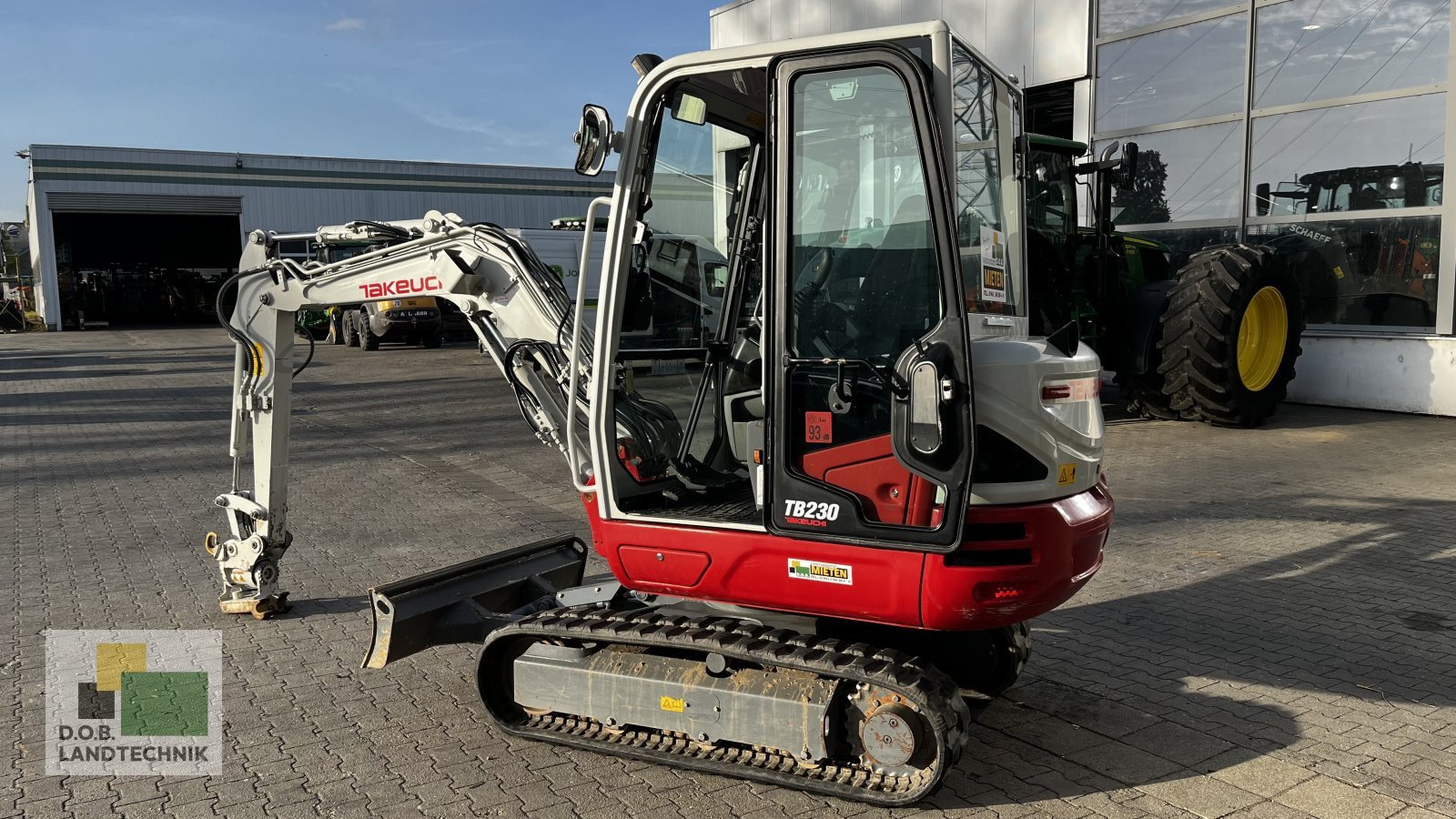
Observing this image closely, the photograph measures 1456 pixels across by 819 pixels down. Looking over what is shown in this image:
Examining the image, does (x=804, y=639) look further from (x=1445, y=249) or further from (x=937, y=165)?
(x=1445, y=249)

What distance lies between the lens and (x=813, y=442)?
3703mm

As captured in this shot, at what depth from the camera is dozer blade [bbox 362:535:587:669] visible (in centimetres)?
465

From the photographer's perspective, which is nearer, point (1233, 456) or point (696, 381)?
point (696, 381)

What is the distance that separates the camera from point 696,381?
14.9ft

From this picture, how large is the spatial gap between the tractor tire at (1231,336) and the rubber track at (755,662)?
834 centimetres

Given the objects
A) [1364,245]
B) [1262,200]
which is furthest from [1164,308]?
[1262,200]

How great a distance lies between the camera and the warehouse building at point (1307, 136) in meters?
12.5

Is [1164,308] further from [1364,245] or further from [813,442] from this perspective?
[813,442]

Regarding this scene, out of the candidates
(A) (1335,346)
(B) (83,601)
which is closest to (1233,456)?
(A) (1335,346)

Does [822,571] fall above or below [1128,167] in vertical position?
below

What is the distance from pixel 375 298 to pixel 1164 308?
8989mm

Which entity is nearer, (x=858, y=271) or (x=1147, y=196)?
(x=858, y=271)

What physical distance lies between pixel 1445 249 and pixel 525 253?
11.5m

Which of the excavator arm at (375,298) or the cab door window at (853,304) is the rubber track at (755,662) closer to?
the cab door window at (853,304)
